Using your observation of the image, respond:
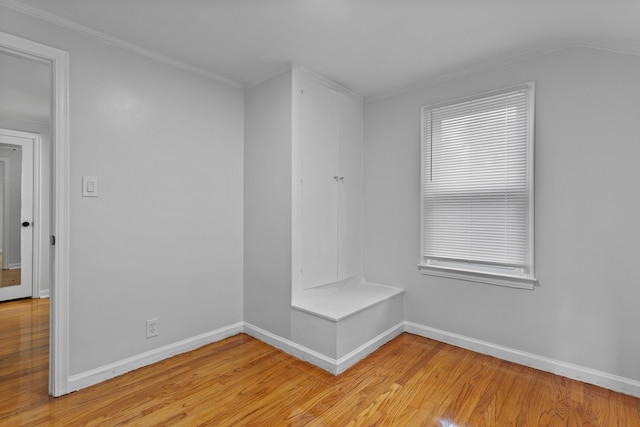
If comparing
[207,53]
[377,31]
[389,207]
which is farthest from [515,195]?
[207,53]

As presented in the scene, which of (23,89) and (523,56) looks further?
(23,89)

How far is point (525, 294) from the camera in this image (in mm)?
2398

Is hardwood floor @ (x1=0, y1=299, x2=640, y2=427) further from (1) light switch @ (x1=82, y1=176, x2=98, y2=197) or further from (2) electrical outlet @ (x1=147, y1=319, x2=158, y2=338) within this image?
(1) light switch @ (x1=82, y1=176, x2=98, y2=197)

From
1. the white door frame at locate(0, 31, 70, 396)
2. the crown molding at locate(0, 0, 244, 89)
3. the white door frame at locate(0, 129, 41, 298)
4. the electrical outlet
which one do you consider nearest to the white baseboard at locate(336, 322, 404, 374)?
the electrical outlet

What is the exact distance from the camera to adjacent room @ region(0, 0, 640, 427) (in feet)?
6.35

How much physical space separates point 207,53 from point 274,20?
0.71 m

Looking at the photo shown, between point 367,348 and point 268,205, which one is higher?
point 268,205

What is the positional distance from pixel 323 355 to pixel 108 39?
2683 millimetres

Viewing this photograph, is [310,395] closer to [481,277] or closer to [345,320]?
[345,320]

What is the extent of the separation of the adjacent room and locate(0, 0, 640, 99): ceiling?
2 cm

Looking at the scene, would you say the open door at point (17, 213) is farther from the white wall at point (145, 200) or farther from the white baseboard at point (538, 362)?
the white baseboard at point (538, 362)

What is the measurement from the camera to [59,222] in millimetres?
1971

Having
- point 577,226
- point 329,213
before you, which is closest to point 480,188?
point 577,226

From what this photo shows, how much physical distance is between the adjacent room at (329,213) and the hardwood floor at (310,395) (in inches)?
0.7
